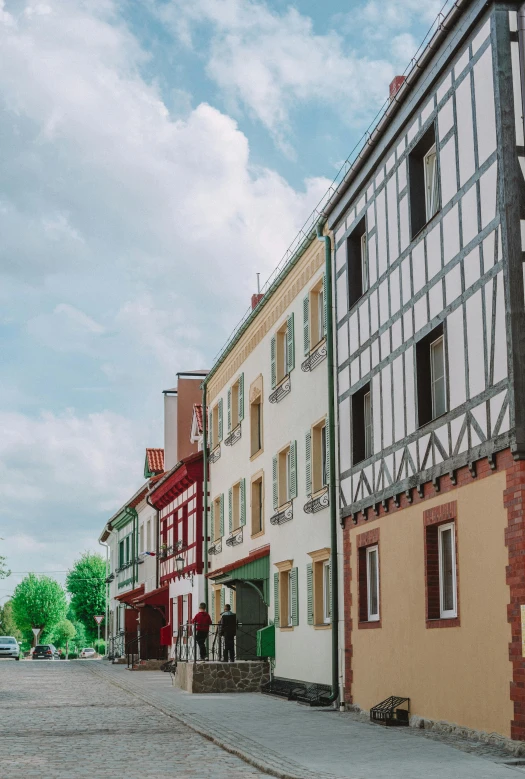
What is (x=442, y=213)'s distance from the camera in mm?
15703

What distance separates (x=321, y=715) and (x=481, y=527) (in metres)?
6.55

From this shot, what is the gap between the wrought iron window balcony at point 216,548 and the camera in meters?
34.2

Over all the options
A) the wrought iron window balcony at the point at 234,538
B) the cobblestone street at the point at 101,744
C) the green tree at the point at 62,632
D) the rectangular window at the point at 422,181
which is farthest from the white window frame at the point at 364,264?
the green tree at the point at 62,632

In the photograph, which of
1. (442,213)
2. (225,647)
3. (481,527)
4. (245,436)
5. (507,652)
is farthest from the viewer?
(245,436)

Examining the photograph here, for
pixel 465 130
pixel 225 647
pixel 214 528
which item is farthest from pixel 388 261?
pixel 214 528

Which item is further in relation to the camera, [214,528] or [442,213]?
[214,528]

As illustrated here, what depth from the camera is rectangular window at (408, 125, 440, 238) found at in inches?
664

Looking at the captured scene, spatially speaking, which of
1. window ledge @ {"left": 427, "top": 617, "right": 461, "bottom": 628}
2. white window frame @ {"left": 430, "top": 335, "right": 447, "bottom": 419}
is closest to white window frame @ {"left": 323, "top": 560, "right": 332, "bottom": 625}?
window ledge @ {"left": 427, "top": 617, "right": 461, "bottom": 628}

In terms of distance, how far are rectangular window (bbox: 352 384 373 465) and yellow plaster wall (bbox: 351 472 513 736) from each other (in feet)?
5.04

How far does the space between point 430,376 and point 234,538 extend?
15814 millimetres

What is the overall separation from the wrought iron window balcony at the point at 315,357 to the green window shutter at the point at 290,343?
5.08 ft

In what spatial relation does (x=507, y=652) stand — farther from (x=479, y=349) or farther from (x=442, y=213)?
(x=442, y=213)

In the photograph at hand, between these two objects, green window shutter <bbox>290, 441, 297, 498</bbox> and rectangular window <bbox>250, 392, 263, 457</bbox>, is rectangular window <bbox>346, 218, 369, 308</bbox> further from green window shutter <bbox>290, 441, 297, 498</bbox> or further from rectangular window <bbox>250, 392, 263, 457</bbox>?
rectangular window <bbox>250, 392, 263, 457</bbox>

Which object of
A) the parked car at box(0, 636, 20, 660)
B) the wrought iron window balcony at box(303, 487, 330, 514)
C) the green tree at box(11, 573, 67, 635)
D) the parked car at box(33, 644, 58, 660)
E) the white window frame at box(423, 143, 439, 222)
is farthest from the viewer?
the green tree at box(11, 573, 67, 635)
